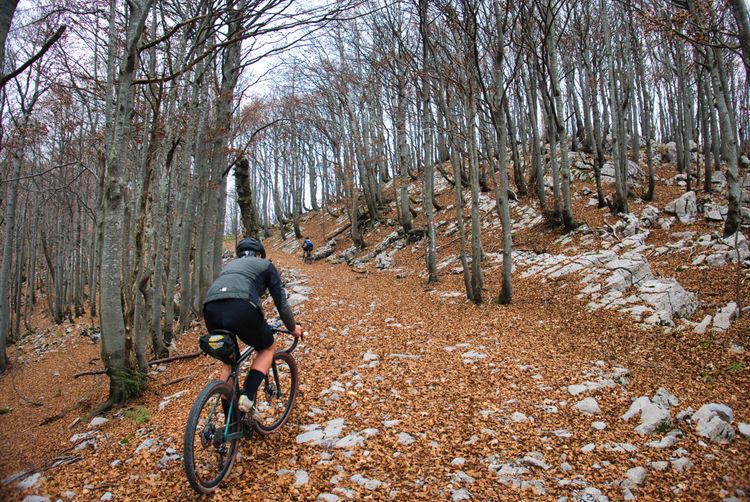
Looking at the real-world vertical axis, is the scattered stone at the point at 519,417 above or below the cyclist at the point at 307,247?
below

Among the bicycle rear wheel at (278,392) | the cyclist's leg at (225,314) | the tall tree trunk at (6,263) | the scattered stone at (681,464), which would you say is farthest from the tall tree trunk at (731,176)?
the tall tree trunk at (6,263)

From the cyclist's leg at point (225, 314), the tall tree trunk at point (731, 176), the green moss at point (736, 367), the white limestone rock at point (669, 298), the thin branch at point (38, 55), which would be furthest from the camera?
the tall tree trunk at point (731, 176)

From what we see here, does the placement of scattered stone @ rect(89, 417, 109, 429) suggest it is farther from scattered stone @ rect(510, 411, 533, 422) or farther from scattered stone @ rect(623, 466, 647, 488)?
scattered stone @ rect(623, 466, 647, 488)

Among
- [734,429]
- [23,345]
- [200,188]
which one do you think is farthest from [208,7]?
[23,345]

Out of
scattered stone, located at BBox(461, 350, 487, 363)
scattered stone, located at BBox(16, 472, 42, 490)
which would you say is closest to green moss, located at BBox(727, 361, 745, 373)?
scattered stone, located at BBox(461, 350, 487, 363)

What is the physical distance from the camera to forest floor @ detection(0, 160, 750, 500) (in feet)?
9.62

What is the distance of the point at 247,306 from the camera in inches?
126

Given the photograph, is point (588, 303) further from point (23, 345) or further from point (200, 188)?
point (23, 345)

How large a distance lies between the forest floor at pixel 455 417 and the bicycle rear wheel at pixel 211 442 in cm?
14

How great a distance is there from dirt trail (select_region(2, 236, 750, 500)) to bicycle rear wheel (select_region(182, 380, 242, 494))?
0.45 feet

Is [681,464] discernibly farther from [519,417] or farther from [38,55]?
[38,55]

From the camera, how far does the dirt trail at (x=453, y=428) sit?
2.92 meters

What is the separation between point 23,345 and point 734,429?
22005 millimetres

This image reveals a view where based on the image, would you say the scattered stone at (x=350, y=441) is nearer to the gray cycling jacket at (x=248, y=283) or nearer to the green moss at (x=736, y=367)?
the gray cycling jacket at (x=248, y=283)
